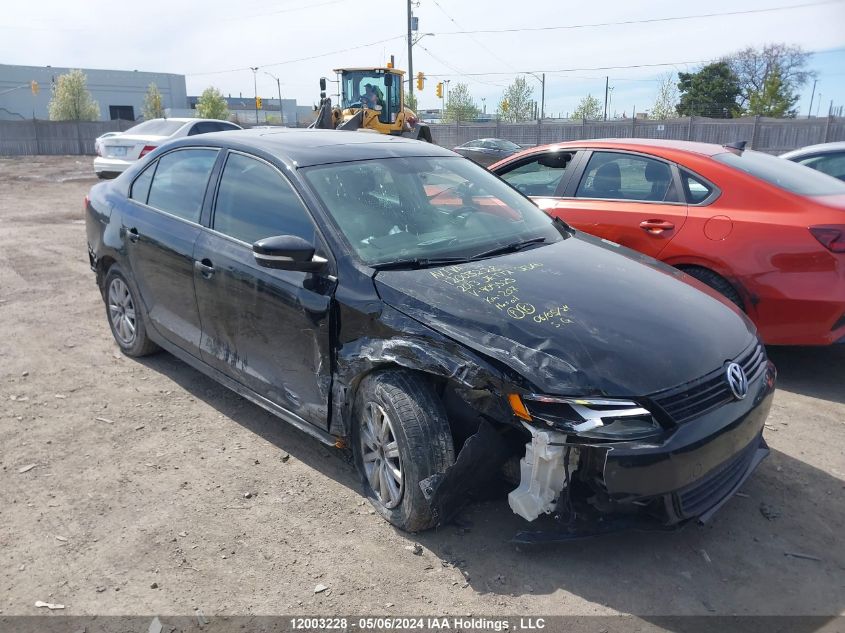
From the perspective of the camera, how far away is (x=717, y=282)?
482 cm

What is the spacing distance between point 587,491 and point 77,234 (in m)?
9.88

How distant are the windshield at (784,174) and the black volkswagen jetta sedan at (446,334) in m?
1.67

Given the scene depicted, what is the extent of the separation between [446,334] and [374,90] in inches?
818

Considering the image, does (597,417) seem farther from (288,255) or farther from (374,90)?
(374,90)

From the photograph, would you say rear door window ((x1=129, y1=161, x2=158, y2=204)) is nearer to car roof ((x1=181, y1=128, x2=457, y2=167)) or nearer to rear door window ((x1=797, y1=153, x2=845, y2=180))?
car roof ((x1=181, y1=128, x2=457, y2=167))

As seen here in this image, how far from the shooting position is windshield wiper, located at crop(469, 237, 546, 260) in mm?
3598

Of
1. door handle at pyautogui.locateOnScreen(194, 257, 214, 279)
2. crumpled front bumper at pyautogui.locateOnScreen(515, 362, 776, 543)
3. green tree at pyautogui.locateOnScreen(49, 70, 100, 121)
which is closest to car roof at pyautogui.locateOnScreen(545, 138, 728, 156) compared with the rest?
crumpled front bumper at pyautogui.locateOnScreen(515, 362, 776, 543)

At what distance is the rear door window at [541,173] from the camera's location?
19.4ft

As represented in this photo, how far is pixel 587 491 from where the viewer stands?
2752 mm

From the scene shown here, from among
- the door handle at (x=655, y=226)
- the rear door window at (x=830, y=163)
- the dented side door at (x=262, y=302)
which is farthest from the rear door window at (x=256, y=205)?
the rear door window at (x=830, y=163)

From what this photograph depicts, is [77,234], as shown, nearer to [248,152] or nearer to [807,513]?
[248,152]

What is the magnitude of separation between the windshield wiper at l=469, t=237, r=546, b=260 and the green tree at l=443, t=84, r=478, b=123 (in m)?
64.1

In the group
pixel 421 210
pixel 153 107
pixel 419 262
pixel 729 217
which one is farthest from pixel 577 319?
pixel 153 107

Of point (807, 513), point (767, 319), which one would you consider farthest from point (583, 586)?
point (767, 319)
